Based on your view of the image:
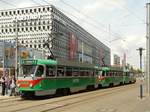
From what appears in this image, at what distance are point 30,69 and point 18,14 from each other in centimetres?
7728

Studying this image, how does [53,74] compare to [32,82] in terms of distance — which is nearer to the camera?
[32,82]

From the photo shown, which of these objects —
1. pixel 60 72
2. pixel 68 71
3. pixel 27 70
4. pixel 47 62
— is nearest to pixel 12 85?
pixel 27 70

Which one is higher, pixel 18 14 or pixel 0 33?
pixel 18 14

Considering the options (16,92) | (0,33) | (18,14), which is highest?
(18,14)

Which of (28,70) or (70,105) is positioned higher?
(28,70)

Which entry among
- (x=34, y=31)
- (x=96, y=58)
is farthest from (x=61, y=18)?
(x=96, y=58)

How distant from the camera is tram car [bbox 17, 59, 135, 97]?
26.6 meters

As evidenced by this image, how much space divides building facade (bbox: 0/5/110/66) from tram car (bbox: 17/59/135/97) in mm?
35401

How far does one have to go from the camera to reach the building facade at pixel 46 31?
82206mm

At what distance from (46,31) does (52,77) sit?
184 feet

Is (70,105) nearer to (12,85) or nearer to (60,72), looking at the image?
(60,72)

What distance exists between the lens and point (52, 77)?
28.1 meters

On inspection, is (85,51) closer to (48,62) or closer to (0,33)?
(0,33)

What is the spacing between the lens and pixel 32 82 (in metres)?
26.3
